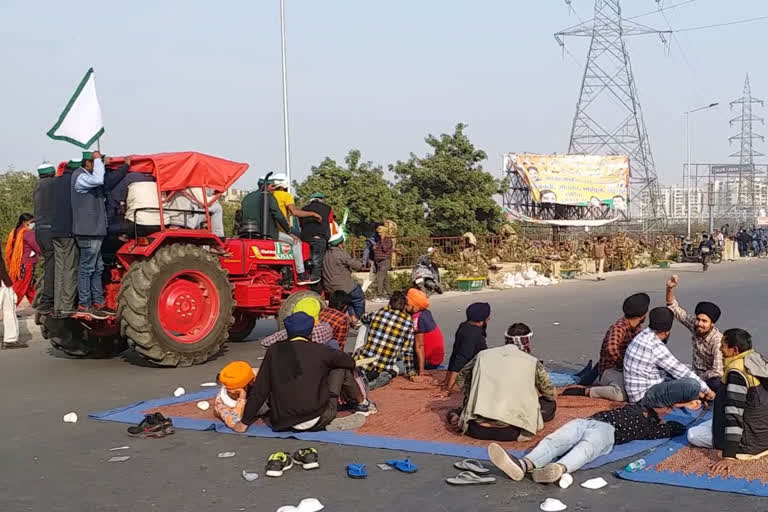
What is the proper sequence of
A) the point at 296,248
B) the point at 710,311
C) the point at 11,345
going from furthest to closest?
the point at 11,345 → the point at 296,248 → the point at 710,311

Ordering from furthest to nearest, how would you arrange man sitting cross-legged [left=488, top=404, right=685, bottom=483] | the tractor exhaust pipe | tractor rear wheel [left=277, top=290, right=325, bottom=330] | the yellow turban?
the tractor exhaust pipe → tractor rear wheel [left=277, top=290, right=325, bottom=330] → the yellow turban → man sitting cross-legged [left=488, top=404, right=685, bottom=483]

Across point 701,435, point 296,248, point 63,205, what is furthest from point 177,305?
point 701,435

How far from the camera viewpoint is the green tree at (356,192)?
28391 mm

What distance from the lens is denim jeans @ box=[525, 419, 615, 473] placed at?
5.74 m

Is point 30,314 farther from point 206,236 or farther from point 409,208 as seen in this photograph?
point 409,208

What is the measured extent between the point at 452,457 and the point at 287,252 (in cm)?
660

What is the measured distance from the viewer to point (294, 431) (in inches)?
276

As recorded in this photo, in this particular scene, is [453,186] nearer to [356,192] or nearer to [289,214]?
[356,192]

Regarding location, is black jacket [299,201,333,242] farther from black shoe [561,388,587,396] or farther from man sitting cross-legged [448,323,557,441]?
man sitting cross-legged [448,323,557,441]

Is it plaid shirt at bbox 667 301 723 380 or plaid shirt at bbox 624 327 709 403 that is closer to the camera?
plaid shirt at bbox 624 327 709 403

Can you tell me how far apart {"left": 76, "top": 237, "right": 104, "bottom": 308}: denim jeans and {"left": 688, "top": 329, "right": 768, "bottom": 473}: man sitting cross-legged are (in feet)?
24.8

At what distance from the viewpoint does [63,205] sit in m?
10.5

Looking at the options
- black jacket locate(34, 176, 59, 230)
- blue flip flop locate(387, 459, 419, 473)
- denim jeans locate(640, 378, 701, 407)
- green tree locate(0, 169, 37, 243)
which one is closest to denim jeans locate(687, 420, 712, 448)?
denim jeans locate(640, 378, 701, 407)

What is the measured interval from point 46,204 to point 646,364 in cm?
757
